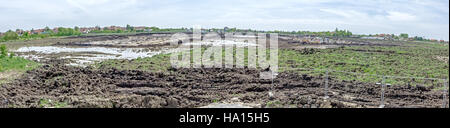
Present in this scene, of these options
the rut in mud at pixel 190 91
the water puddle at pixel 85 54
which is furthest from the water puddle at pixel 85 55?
the rut in mud at pixel 190 91

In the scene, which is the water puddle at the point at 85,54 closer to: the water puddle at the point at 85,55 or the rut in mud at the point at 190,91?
the water puddle at the point at 85,55

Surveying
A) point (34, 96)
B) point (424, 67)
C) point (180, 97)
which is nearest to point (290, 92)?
point (180, 97)

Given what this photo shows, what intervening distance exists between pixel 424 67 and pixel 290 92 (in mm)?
11090

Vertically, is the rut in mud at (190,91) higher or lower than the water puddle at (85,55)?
lower

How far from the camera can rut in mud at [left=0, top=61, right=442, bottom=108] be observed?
10.8m

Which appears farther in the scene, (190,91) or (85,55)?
(85,55)

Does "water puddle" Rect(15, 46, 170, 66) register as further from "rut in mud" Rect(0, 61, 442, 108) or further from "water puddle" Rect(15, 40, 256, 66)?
"rut in mud" Rect(0, 61, 442, 108)

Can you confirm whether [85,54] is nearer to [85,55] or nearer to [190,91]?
[85,55]

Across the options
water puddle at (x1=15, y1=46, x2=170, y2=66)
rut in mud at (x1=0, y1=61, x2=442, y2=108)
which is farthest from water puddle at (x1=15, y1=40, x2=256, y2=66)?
rut in mud at (x1=0, y1=61, x2=442, y2=108)

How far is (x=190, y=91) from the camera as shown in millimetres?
12938

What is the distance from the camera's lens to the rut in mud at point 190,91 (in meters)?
10.8

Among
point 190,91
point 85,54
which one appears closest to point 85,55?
point 85,54
